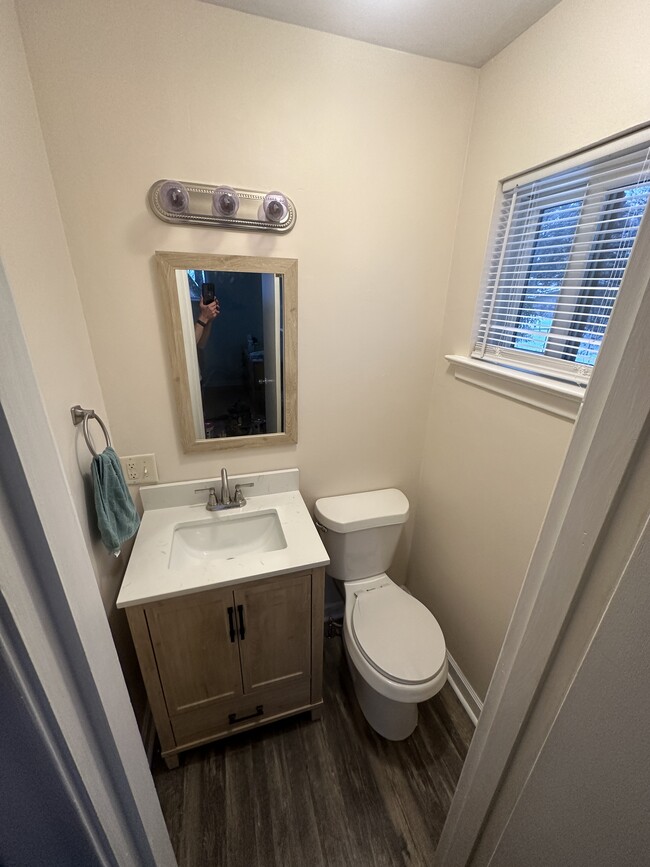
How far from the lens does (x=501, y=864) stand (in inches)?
Answer: 26.0

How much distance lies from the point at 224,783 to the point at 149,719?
376 mm

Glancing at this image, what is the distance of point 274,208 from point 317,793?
2076 mm

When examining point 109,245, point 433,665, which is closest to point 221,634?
point 433,665

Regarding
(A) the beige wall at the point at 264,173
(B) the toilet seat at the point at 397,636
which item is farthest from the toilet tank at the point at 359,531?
(A) the beige wall at the point at 264,173

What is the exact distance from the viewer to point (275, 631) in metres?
1.27

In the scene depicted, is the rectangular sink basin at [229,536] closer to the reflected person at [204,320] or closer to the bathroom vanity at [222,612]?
the bathroom vanity at [222,612]

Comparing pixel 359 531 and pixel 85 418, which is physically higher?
pixel 85 418

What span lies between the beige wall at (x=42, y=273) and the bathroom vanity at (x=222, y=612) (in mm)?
194

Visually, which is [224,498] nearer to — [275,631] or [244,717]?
[275,631]

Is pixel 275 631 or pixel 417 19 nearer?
pixel 417 19

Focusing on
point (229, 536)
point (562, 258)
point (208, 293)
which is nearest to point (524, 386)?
point (562, 258)

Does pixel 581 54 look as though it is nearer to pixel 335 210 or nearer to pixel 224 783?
pixel 335 210

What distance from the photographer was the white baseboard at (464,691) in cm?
151

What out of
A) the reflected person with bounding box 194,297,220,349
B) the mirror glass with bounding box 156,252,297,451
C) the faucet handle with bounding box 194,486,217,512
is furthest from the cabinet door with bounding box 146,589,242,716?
the reflected person with bounding box 194,297,220,349
